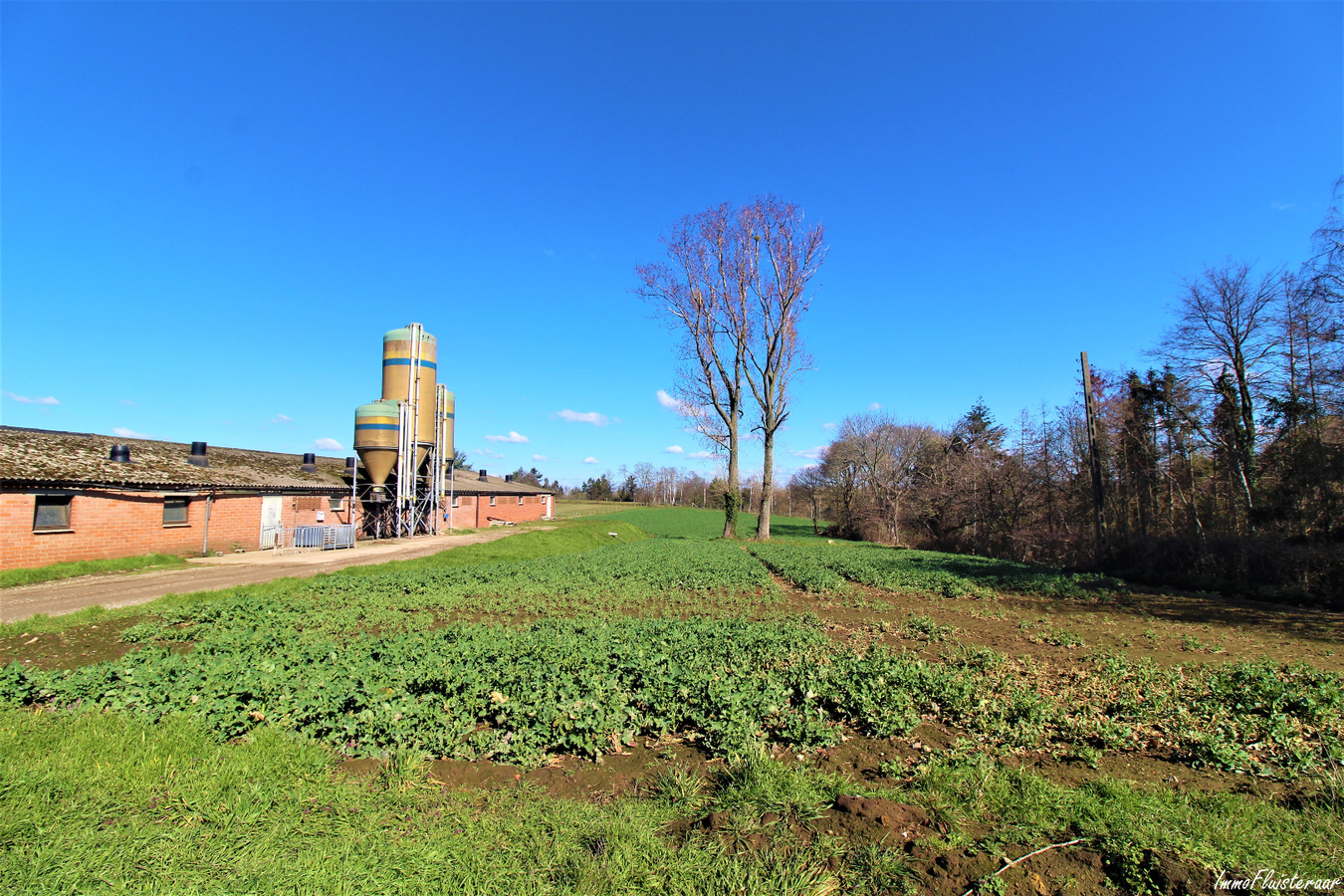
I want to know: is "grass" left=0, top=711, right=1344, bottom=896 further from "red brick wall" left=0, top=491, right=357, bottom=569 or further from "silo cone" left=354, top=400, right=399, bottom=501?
"silo cone" left=354, top=400, right=399, bottom=501

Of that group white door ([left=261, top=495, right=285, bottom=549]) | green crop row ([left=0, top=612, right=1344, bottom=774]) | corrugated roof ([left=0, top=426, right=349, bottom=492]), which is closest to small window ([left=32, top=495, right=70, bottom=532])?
corrugated roof ([left=0, top=426, right=349, bottom=492])

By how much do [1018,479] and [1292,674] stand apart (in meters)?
30.0

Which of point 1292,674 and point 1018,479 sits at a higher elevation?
point 1018,479

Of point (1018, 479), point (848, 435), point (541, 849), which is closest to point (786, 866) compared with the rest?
point (541, 849)

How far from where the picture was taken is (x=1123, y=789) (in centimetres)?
403

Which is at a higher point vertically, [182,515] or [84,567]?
[182,515]

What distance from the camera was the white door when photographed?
25.8 m

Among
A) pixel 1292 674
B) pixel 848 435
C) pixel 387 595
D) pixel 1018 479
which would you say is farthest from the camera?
pixel 848 435

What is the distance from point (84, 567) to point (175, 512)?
14.4ft

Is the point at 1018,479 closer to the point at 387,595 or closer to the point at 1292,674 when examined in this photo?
the point at 1292,674

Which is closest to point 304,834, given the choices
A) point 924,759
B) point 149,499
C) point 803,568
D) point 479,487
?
point 924,759

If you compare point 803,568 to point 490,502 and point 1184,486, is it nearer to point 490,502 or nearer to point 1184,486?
point 1184,486

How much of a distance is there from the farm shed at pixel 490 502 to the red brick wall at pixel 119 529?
1343cm

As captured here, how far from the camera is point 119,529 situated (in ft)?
65.3
